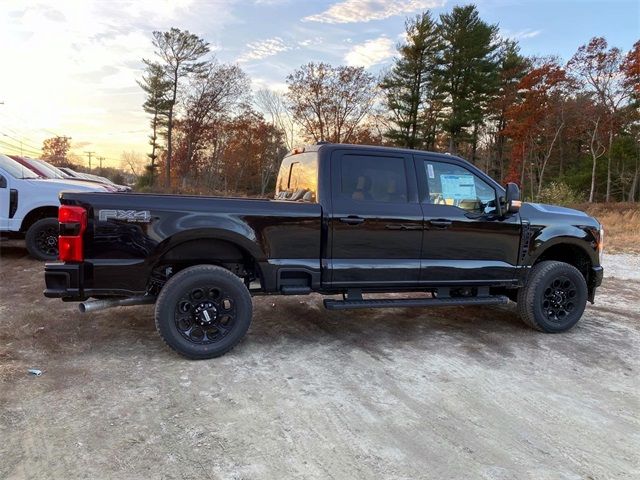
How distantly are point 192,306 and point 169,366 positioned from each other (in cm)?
54

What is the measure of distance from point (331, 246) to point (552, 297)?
2712 millimetres

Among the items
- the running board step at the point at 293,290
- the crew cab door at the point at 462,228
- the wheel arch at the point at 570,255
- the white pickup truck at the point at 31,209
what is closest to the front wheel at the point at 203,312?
the running board step at the point at 293,290

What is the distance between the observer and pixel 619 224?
67.1 feet

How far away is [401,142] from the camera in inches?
1506

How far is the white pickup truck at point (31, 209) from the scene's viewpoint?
8039 mm

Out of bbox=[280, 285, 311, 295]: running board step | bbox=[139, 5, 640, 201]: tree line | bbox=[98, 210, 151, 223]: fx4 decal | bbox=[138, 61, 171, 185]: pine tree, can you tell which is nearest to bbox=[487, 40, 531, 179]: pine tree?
bbox=[139, 5, 640, 201]: tree line

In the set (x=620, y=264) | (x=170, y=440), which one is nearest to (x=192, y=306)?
(x=170, y=440)

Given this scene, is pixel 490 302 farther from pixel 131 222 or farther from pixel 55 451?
pixel 55 451

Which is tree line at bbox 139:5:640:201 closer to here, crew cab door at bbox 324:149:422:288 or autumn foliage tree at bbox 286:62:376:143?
autumn foliage tree at bbox 286:62:376:143

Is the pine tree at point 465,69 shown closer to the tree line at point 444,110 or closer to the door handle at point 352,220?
the tree line at point 444,110

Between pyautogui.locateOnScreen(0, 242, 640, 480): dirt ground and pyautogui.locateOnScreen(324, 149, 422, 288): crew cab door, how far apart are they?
0.73 m

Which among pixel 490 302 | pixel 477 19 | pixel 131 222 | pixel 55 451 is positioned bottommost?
pixel 55 451

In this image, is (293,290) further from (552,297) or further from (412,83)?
(412,83)

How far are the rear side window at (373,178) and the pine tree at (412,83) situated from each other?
34.5 m
